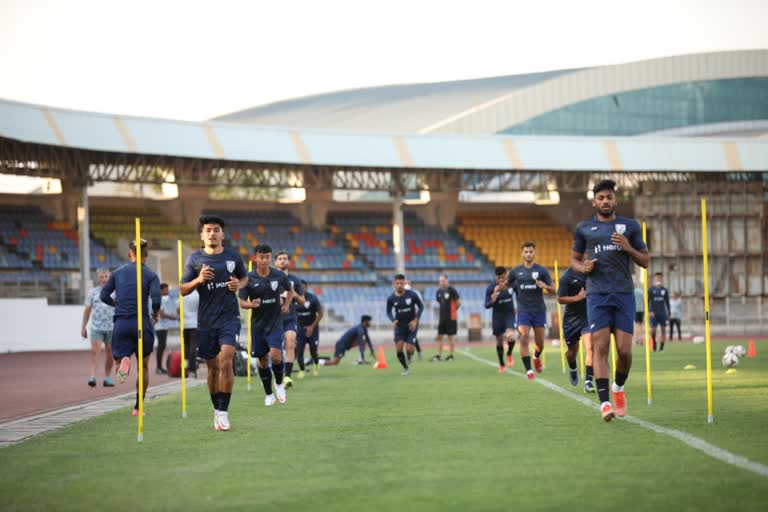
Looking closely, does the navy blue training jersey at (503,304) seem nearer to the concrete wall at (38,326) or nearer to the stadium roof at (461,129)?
the stadium roof at (461,129)

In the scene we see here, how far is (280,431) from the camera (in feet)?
36.4

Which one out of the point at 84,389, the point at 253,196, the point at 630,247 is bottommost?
the point at 84,389

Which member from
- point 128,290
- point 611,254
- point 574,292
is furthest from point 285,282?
point 611,254

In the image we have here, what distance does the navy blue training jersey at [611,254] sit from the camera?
35.1ft

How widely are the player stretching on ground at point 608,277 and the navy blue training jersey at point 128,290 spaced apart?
17.1 ft

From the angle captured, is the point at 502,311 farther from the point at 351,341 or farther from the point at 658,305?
the point at 658,305

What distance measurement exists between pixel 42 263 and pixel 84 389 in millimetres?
24703

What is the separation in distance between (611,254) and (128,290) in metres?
6.04

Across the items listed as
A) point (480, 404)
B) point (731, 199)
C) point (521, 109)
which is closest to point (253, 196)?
point (521, 109)

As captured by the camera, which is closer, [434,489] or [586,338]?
[434,489]

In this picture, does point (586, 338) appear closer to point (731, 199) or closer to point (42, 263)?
point (42, 263)

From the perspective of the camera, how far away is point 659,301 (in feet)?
103

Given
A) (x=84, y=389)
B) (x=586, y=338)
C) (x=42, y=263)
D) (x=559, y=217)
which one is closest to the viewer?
(x=586, y=338)

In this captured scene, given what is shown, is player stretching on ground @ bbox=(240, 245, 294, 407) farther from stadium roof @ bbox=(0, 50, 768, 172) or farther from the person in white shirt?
stadium roof @ bbox=(0, 50, 768, 172)
